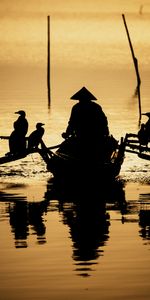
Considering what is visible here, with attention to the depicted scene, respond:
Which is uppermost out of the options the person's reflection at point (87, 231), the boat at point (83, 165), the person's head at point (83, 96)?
the person's head at point (83, 96)

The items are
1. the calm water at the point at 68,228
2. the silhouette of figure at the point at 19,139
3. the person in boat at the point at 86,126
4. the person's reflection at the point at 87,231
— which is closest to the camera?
the calm water at the point at 68,228

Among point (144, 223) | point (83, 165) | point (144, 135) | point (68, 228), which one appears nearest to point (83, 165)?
point (83, 165)

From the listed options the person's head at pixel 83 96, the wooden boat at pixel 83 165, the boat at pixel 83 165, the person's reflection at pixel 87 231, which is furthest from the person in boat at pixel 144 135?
the person's reflection at pixel 87 231

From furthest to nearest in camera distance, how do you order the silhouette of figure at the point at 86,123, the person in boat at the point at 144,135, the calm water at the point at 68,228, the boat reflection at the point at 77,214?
the person in boat at the point at 144,135 → the silhouette of figure at the point at 86,123 → the boat reflection at the point at 77,214 → the calm water at the point at 68,228

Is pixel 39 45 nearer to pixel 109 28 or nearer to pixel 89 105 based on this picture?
pixel 109 28

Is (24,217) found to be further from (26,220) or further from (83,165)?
(83,165)

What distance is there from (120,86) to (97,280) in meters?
51.8

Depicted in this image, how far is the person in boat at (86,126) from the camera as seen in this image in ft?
80.5

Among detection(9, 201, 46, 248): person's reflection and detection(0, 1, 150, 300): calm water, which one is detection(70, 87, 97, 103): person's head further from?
detection(9, 201, 46, 248): person's reflection

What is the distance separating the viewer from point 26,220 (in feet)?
66.7

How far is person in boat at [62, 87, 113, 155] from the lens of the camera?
24531mm

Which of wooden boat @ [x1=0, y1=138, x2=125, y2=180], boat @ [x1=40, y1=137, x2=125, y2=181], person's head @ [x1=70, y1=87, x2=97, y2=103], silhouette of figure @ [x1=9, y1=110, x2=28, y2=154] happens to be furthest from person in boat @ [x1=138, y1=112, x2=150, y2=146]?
silhouette of figure @ [x1=9, y1=110, x2=28, y2=154]

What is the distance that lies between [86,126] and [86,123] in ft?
0.26

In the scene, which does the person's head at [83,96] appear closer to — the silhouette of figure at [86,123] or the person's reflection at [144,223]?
the silhouette of figure at [86,123]
